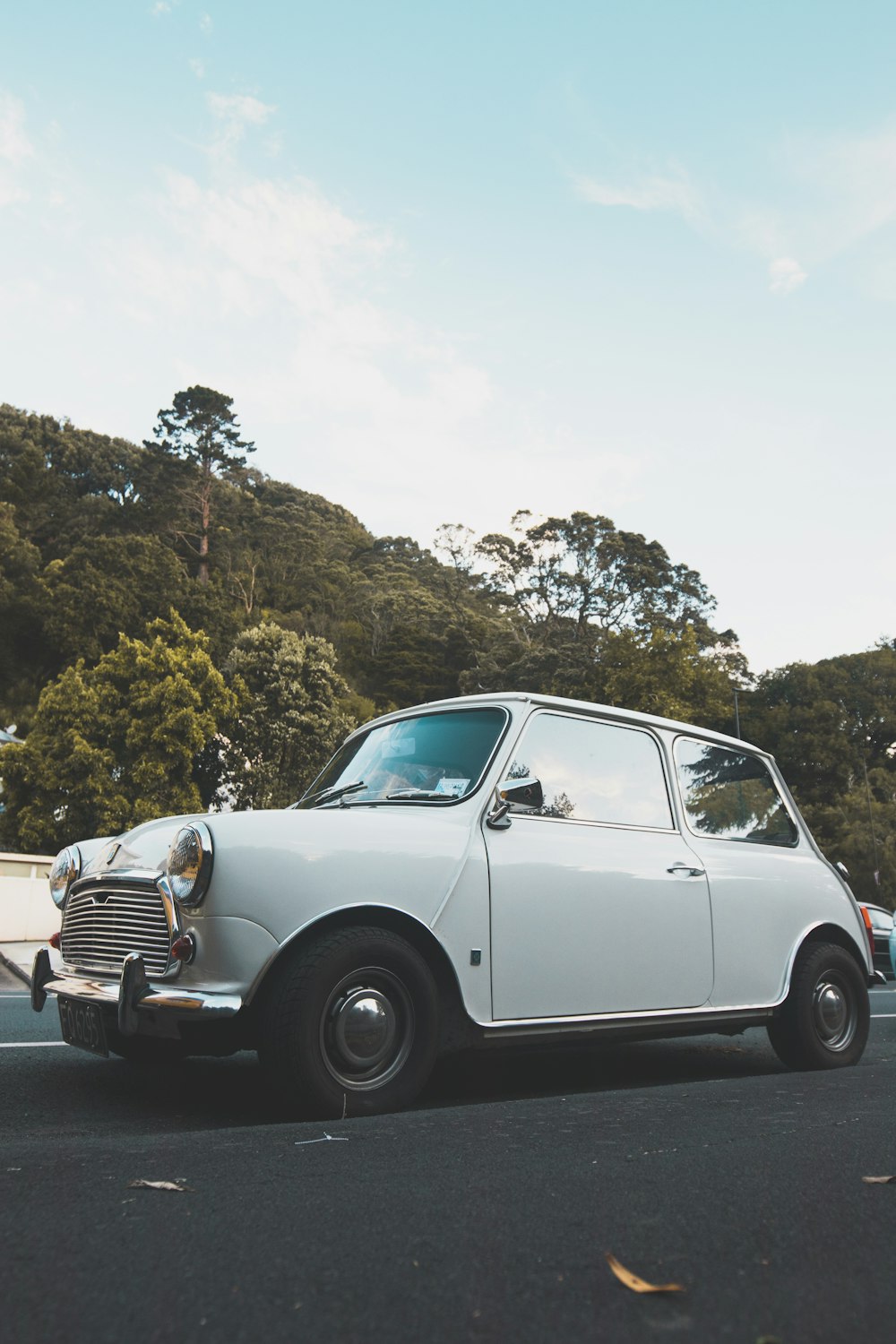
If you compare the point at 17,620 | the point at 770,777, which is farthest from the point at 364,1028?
the point at 17,620

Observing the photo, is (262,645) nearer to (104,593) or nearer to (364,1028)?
(104,593)

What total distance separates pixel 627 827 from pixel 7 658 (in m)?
51.0

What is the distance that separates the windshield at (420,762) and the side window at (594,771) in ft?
0.64

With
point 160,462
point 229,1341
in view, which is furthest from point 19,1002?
point 160,462

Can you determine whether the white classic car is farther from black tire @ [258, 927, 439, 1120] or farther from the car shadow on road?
the car shadow on road

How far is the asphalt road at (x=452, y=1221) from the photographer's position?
1954 millimetres

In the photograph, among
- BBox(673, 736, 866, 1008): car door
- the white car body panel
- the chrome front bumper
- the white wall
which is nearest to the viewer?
Answer: the chrome front bumper

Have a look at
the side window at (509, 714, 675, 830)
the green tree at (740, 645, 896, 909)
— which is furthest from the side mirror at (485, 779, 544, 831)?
the green tree at (740, 645, 896, 909)

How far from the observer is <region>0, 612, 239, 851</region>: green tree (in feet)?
118

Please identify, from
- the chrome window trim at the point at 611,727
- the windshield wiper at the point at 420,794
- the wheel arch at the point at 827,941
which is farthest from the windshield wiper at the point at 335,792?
the wheel arch at the point at 827,941

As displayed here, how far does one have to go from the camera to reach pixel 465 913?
14.6ft

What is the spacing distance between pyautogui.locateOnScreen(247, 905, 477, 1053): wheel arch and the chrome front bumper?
125 millimetres

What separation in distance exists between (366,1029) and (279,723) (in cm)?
3682

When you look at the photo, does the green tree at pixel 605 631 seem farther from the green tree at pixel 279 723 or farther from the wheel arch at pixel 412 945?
the wheel arch at pixel 412 945
